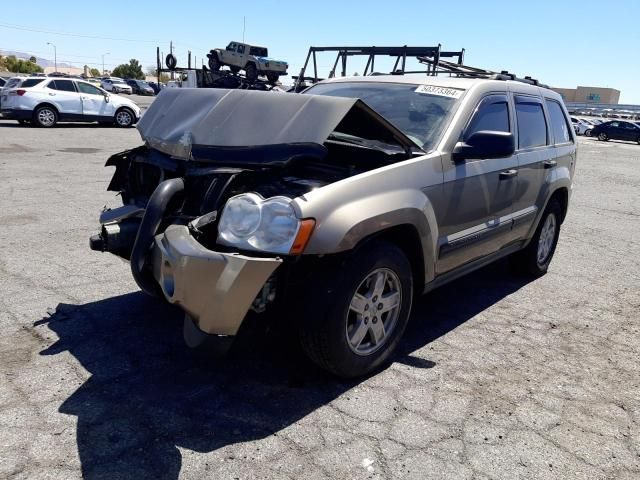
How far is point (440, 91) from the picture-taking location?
4.18 meters

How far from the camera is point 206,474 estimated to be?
8.00 ft

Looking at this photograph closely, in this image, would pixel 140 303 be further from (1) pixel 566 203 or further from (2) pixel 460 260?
A: (1) pixel 566 203

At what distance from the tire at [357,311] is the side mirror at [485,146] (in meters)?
0.88

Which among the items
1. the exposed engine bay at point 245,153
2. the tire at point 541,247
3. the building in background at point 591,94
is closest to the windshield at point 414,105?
the exposed engine bay at point 245,153

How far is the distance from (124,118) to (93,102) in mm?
1451

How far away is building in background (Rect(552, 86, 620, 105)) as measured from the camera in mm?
111438

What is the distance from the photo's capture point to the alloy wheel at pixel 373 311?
126 inches

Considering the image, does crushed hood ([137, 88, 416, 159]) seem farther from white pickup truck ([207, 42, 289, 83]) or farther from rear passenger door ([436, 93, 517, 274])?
white pickup truck ([207, 42, 289, 83])

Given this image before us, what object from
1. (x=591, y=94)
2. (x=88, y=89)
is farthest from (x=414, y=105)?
(x=591, y=94)

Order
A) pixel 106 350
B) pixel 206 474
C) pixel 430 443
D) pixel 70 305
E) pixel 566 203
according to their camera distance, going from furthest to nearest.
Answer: pixel 566 203 → pixel 70 305 → pixel 106 350 → pixel 430 443 → pixel 206 474

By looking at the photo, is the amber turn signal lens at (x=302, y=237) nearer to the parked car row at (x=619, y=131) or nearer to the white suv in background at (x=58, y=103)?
the white suv in background at (x=58, y=103)

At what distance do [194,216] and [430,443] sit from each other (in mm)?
1746

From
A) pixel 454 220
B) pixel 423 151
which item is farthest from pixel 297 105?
pixel 454 220

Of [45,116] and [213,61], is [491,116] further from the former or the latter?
[213,61]
